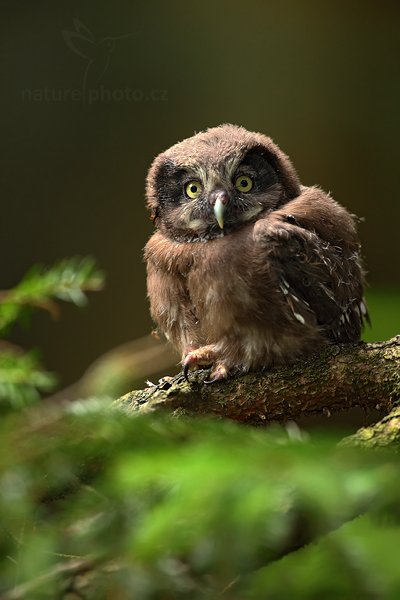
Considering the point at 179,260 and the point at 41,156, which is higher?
the point at 41,156

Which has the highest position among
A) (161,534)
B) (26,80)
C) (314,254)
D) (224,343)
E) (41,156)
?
(26,80)

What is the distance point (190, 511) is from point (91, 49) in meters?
6.67

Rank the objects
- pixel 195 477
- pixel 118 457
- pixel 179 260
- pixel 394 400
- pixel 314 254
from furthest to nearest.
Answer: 1. pixel 179 260
2. pixel 314 254
3. pixel 394 400
4. pixel 118 457
5. pixel 195 477

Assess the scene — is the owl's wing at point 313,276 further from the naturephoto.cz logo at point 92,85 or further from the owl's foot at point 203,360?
the naturephoto.cz logo at point 92,85

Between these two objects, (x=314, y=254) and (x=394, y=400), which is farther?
(x=314, y=254)

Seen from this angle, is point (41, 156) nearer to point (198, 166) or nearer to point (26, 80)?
point (26, 80)

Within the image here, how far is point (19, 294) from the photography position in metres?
1.23

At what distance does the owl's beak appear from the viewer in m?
2.88

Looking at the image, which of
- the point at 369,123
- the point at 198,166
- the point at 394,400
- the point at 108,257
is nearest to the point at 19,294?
the point at 394,400

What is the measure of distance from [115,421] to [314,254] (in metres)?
2.24

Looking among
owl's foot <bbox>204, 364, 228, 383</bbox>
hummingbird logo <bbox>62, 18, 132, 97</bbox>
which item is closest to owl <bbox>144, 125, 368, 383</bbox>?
owl's foot <bbox>204, 364, 228, 383</bbox>

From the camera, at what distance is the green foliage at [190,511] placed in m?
0.47

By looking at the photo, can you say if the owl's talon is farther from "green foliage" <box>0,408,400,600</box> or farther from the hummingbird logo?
the hummingbird logo

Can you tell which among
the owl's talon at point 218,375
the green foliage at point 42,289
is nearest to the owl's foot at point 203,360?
the owl's talon at point 218,375
